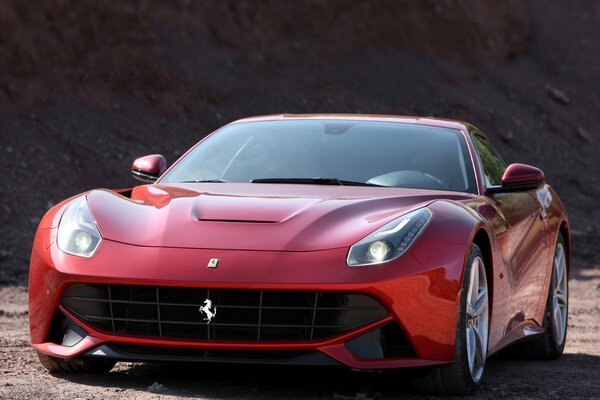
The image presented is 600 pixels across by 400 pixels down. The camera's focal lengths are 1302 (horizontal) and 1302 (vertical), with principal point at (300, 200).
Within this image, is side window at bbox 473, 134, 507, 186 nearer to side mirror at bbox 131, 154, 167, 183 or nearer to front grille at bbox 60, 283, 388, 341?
side mirror at bbox 131, 154, 167, 183

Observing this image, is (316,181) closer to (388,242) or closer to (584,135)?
(388,242)

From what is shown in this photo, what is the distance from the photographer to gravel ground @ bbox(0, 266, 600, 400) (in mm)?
5617

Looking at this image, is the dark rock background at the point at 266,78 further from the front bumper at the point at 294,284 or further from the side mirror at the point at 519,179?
the front bumper at the point at 294,284

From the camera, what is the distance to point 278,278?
17.6ft

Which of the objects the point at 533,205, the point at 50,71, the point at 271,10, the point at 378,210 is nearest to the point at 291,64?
the point at 271,10

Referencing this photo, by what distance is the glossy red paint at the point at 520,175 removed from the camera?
693cm

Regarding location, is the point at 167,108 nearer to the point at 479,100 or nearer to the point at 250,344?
the point at 479,100

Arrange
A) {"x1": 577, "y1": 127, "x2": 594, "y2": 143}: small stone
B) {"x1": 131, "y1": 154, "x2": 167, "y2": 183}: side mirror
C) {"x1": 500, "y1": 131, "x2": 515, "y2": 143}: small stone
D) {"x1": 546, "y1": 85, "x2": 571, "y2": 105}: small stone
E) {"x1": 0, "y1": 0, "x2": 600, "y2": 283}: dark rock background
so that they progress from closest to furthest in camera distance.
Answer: {"x1": 131, "y1": 154, "x2": 167, "y2": 183}: side mirror < {"x1": 0, "y1": 0, "x2": 600, "y2": 283}: dark rock background < {"x1": 500, "y1": 131, "x2": 515, "y2": 143}: small stone < {"x1": 577, "y1": 127, "x2": 594, "y2": 143}: small stone < {"x1": 546, "y1": 85, "x2": 571, "y2": 105}: small stone

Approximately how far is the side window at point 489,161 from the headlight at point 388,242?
1.52 meters

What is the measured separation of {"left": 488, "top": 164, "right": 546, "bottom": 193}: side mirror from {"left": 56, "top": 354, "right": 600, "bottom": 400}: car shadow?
1.00 m

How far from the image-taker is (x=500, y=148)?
906 inches

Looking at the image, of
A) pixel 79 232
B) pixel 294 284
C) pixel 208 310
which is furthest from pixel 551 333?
pixel 79 232

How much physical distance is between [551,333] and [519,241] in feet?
4.00

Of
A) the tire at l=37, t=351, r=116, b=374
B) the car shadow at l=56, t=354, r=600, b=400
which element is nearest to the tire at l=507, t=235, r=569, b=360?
the car shadow at l=56, t=354, r=600, b=400
